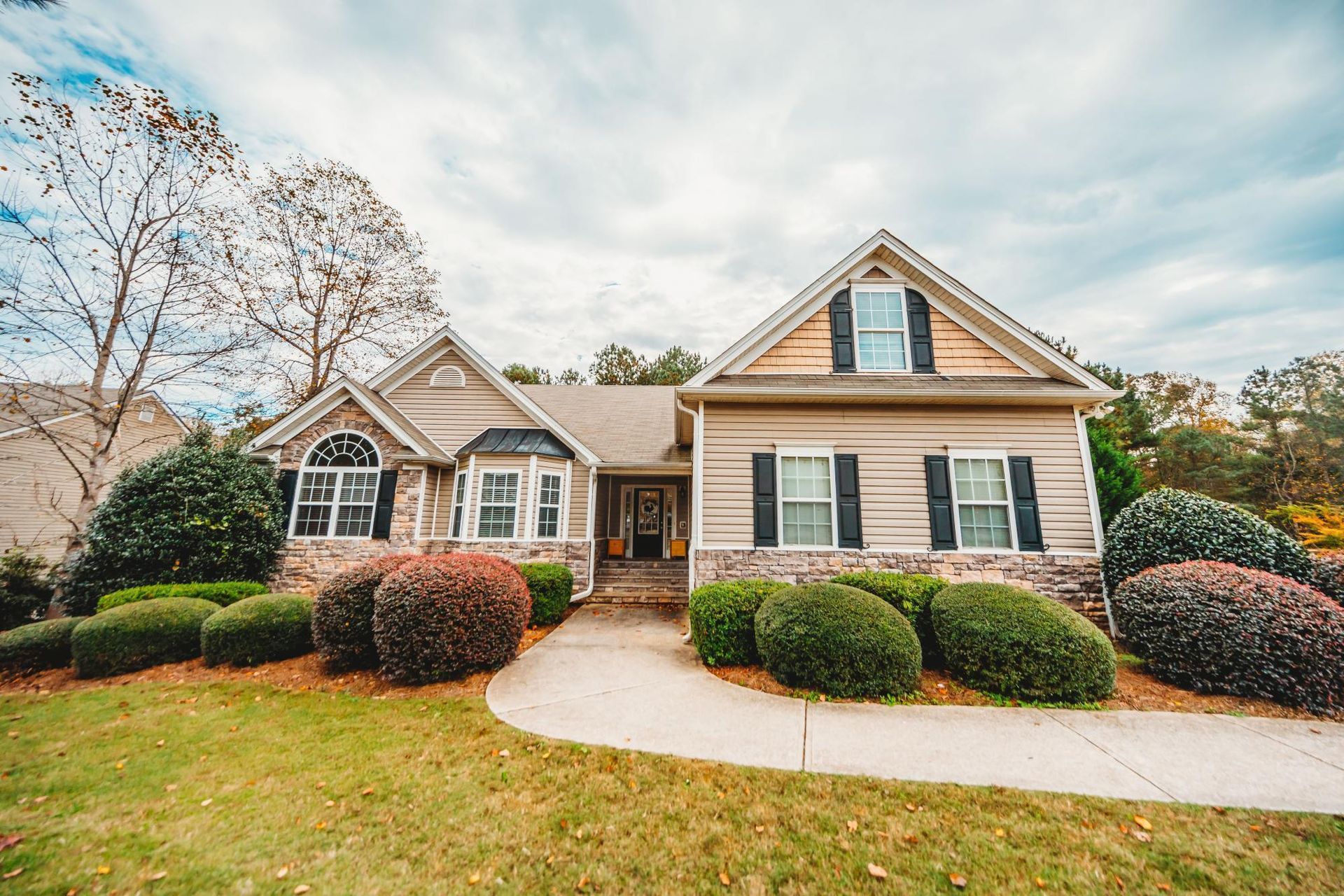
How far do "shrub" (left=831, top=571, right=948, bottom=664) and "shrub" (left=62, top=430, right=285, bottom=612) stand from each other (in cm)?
1155

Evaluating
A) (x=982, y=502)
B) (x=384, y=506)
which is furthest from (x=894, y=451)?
(x=384, y=506)

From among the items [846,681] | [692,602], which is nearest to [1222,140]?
[846,681]

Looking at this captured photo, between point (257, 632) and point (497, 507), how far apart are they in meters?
4.69

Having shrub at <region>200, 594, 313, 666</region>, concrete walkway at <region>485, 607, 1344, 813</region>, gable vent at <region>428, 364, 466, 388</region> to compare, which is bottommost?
→ concrete walkway at <region>485, 607, 1344, 813</region>

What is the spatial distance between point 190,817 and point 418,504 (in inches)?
314

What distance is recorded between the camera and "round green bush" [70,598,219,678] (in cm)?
650

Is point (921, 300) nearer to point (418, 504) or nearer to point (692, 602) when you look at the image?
point (692, 602)

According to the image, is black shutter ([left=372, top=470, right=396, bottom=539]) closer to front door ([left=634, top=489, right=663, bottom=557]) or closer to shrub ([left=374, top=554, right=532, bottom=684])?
shrub ([left=374, top=554, right=532, bottom=684])

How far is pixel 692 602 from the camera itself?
6.86m

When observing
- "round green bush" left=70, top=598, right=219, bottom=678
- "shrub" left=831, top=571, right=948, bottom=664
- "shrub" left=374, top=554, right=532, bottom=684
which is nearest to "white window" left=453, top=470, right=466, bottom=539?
"round green bush" left=70, top=598, right=219, bottom=678

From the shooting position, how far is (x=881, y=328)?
30.5ft

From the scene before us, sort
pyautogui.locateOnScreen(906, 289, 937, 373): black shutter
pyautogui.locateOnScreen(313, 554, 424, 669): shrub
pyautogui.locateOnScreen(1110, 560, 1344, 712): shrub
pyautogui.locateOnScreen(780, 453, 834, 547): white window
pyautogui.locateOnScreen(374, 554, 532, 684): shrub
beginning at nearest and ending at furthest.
Answer: 1. pyautogui.locateOnScreen(1110, 560, 1344, 712): shrub
2. pyautogui.locateOnScreen(374, 554, 532, 684): shrub
3. pyautogui.locateOnScreen(313, 554, 424, 669): shrub
4. pyautogui.locateOnScreen(780, 453, 834, 547): white window
5. pyautogui.locateOnScreen(906, 289, 937, 373): black shutter

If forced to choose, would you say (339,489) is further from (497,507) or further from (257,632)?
(257,632)

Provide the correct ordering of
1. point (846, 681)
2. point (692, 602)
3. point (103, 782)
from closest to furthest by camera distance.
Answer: point (103, 782) → point (846, 681) → point (692, 602)
